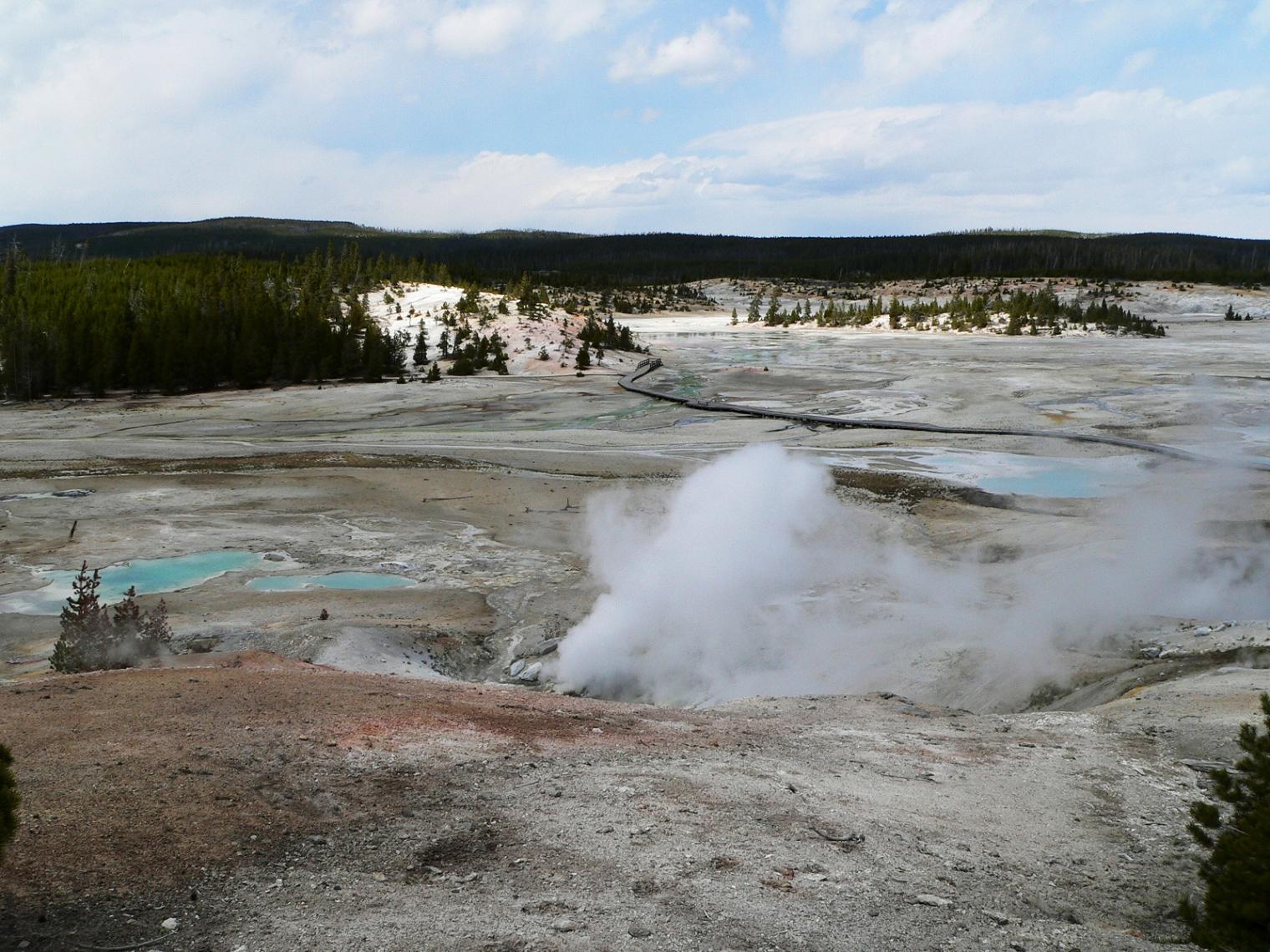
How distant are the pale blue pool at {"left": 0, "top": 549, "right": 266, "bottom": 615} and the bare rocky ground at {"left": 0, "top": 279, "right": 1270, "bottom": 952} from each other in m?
0.34

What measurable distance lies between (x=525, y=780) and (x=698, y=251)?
134 m

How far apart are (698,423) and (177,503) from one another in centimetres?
1280

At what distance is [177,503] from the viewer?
16.7 m

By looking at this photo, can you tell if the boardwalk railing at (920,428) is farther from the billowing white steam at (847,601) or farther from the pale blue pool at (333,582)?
the pale blue pool at (333,582)

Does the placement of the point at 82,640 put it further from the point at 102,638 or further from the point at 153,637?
the point at 153,637

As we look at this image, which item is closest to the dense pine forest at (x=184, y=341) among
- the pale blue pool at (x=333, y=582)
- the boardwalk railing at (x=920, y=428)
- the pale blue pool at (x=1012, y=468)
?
the boardwalk railing at (x=920, y=428)

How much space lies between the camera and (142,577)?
1276 centimetres

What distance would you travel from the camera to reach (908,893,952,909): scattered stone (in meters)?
4.57

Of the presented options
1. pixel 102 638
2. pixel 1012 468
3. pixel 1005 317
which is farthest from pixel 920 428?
pixel 1005 317

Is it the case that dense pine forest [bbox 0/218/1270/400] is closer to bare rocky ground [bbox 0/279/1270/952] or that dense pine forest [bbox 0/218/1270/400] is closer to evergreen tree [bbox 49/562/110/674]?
bare rocky ground [bbox 0/279/1270/952]

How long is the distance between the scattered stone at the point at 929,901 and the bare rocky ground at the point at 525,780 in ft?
0.13

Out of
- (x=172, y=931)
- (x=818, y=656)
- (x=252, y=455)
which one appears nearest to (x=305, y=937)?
(x=172, y=931)

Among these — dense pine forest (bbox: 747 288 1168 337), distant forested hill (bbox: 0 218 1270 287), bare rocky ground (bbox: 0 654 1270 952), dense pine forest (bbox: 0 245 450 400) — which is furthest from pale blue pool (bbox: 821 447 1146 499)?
distant forested hill (bbox: 0 218 1270 287)

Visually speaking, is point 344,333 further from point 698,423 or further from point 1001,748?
point 1001,748
